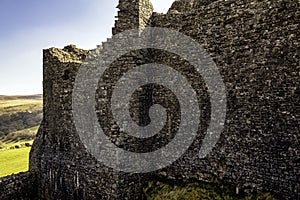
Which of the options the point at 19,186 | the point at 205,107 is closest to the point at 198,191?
the point at 205,107

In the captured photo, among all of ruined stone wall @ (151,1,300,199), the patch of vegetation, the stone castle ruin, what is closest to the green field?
the stone castle ruin

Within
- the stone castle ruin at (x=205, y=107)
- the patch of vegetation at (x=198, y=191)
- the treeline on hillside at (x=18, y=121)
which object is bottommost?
the treeline on hillside at (x=18, y=121)

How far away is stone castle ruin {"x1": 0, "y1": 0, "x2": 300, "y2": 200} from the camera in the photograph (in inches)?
392

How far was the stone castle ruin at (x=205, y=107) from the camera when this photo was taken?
9.97 meters

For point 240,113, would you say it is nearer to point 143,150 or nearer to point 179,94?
point 179,94

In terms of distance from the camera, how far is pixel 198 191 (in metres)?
11.5

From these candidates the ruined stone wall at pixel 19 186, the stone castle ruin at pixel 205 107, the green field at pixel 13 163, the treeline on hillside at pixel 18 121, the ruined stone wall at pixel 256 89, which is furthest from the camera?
the treeline on hillside at pixel 18 121

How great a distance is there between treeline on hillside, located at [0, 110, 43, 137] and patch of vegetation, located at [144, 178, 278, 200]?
250 feet

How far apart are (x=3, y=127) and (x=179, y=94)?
8245 centimetres

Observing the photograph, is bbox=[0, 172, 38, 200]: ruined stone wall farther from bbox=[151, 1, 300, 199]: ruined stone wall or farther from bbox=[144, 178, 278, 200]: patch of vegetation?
bbox=[151, 1, 300, 199]: ruined stone wall

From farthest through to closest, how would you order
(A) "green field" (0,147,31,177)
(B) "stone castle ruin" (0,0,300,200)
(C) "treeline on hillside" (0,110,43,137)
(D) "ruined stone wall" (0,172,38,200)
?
(C) "treeline on hillside" (0,110,43,137) < (A) "green field" (0,147,31,177) < (D) "ruined stone wall" (0,172,38,200) < (B) "stone castle ruin" (0,0,300,200)

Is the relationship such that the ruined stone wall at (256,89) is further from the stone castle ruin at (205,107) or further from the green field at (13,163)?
the green field at (13,163)

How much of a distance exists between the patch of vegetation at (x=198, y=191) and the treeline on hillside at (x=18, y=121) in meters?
76.1

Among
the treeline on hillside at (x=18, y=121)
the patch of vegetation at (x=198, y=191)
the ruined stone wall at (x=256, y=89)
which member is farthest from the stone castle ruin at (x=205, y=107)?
the treeline on hillside at (x=18, y=121)
